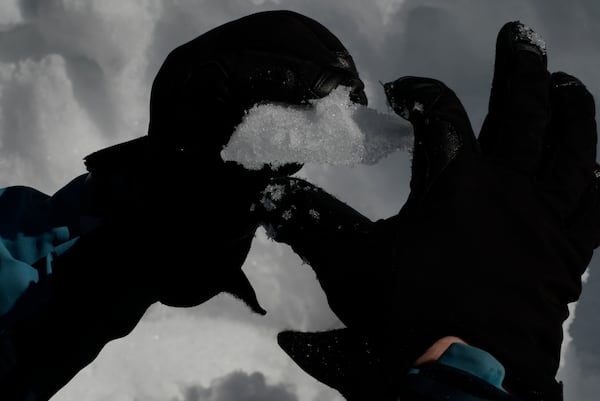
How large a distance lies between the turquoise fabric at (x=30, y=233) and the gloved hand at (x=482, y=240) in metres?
0.80

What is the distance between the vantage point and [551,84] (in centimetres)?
119

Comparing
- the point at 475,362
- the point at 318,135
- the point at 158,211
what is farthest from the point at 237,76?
the point at 475,362

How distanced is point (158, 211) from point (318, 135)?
517 mm

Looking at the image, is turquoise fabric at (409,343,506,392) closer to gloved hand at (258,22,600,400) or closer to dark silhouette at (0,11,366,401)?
gloved hand at (258,22,600,400)

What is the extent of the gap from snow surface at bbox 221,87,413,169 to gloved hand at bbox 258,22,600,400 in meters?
0.14

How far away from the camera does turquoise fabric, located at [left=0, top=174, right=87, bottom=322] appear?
1.54m

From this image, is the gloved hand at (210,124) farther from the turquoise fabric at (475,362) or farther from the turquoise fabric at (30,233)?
the turquoise fabric at (475,362)

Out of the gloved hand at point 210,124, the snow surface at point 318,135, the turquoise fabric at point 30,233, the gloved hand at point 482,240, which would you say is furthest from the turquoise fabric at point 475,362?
the turquoise fabric at point 30,233

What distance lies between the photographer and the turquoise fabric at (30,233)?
5.05 feet

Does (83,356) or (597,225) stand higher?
(83,356)

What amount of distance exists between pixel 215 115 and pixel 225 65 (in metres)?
0.12

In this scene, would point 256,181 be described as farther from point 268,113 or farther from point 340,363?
point 340,363

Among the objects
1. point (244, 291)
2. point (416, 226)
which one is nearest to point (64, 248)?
point (244, 291)

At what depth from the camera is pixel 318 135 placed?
1.27 meters
